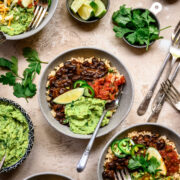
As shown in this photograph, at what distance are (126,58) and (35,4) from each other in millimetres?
1110

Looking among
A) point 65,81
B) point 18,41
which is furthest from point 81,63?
point 18,41

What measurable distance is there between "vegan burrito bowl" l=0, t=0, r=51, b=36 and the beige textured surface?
0.74 feet

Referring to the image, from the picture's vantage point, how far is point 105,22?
3422mm

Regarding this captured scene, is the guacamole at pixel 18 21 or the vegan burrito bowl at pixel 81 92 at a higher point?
the guacamole at pixel 18 21

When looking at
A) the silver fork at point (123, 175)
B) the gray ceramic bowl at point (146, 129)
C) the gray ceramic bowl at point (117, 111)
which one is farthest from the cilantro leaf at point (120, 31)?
the silver fork at point (123, 175)

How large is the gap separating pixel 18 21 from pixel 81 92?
98 cm

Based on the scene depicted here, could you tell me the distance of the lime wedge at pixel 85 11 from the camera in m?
3.27

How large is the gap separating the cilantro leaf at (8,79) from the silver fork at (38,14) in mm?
533

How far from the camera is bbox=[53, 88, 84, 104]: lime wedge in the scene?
305 cm

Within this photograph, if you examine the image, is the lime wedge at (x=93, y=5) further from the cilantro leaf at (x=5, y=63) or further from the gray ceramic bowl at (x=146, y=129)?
the gray ceramic bowl at (x=146, y=129)

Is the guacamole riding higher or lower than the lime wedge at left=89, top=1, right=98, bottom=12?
lower

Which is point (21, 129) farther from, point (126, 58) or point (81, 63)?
point (126, 58)

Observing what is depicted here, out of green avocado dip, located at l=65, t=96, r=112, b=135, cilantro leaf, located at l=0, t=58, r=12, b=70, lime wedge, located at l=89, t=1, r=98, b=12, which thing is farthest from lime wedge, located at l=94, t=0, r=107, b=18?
cilantro leaf, located at l=0, t=58, r=12, b=70

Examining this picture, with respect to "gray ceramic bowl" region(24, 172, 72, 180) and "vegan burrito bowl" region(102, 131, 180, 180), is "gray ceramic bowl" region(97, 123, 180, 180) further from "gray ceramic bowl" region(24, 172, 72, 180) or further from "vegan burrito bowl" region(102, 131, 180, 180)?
"gray ceramic bowl" region(24, 172, 72, 180)
